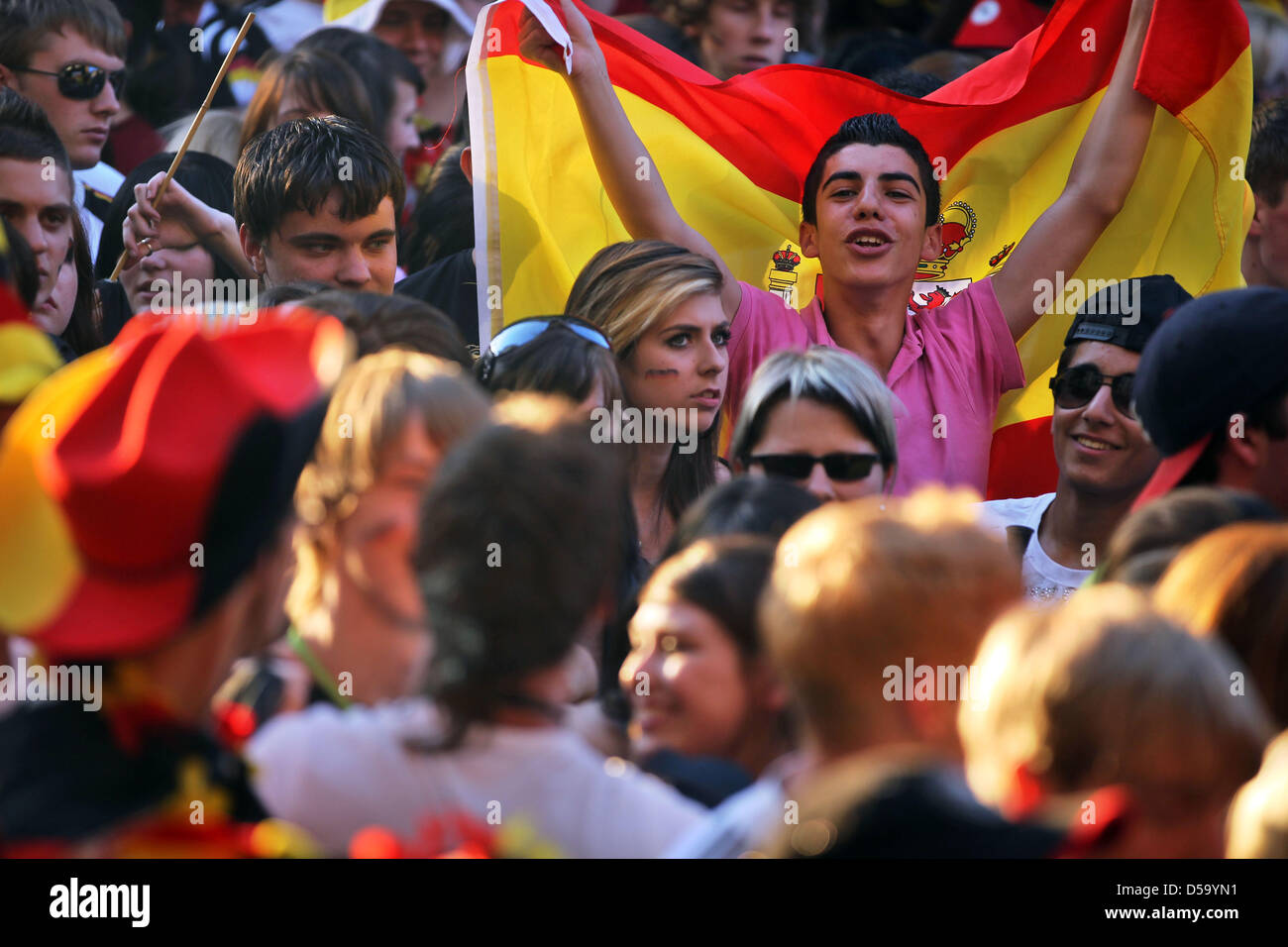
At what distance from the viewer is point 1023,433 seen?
5.00 metres

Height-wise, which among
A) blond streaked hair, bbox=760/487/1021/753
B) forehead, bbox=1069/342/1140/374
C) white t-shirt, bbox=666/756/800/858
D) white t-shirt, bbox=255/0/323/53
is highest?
white t-shirt, bbox=255/0/323/53

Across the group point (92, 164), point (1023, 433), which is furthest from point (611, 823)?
point (92, 164)

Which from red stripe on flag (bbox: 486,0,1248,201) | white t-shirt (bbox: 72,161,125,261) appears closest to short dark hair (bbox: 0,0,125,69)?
white t-shirt (bbox: 72,161,125,261)

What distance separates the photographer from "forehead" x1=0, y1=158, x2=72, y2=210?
410 centimetres

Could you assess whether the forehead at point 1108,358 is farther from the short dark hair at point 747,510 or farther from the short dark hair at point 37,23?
the short dark hair at point 37,23

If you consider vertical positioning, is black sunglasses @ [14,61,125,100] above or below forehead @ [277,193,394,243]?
above

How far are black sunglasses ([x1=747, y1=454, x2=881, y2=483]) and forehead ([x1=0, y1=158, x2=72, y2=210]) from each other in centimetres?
210

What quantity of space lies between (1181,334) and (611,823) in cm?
181

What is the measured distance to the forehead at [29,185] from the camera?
4.10m

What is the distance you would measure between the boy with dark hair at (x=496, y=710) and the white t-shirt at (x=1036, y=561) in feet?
6.64

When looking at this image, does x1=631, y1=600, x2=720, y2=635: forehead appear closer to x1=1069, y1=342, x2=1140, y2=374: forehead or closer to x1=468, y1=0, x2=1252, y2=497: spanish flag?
x1=1069, y1=342, x2=1140, y2=374: forehead

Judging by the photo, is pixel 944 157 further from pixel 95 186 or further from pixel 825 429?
pixel 95 186

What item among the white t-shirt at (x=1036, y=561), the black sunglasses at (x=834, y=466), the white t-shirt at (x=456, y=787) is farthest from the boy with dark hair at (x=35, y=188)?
the white t-shirt at (x=1036, y=561)

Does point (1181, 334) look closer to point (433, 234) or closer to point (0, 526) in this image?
point (0, 526)
